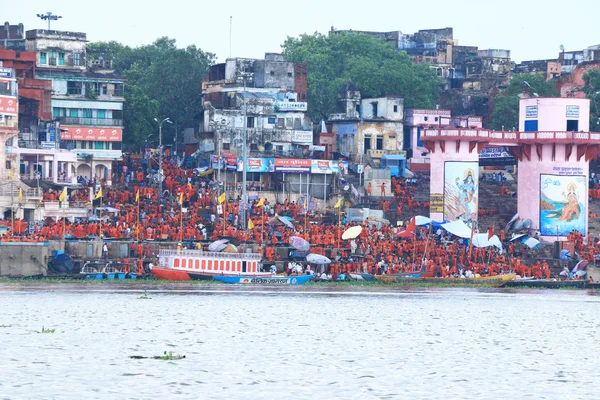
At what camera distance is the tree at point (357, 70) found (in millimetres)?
126062

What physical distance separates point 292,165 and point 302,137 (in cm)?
892

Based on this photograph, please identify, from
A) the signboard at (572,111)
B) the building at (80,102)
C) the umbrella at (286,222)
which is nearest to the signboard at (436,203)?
the signboard at (572,111)

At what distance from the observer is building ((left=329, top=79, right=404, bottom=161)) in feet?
384

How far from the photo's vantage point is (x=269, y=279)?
84188mm

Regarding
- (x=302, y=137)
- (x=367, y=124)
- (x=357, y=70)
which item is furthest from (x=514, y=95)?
(x=302, y=137)

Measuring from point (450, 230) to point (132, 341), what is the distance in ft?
126

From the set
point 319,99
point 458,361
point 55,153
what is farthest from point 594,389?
point 319,99

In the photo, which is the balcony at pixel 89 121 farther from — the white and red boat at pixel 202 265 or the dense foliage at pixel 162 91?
the white and red boat at pixel 202 265

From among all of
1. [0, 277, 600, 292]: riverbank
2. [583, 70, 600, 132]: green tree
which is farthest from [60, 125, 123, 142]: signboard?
[583, 70, 600, 132]: green tree

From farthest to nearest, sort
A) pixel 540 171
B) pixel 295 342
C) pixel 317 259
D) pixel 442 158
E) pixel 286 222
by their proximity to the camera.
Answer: pixel 540 171 → pixel 442 158 → pixel 286 222 → pixel 317 259 → pixel 295 342

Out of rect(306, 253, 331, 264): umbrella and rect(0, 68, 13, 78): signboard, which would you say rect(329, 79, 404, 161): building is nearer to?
rect(0, 68, 13, 78): signboard

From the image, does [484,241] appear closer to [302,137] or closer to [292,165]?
[292,165]

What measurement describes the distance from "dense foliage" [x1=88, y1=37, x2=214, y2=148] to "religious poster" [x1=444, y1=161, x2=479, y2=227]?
79.7ft

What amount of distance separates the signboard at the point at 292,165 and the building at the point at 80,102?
35.9 feet
